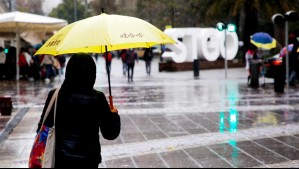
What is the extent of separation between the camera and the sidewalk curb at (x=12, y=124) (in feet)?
34.6

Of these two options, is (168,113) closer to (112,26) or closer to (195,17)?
(112,26)

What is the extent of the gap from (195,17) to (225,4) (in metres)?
9.58

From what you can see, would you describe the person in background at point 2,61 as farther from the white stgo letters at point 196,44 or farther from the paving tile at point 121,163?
the paving tile at point 121,163

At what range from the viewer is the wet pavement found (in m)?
8.11

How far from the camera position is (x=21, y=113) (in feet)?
46.9

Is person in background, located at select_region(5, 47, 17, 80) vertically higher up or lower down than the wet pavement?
higher up

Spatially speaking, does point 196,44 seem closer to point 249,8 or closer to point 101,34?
point 249,8

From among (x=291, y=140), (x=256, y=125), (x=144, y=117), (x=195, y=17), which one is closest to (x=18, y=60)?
(x=144, y=117)

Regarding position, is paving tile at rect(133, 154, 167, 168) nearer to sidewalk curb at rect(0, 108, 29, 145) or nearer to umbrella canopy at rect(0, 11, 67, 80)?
sidewalk curb at rect(0, 108, 29, 145)

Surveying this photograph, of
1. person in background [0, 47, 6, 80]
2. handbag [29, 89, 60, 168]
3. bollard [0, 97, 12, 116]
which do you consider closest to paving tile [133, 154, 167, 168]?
handbag [29, 89, 60, 168]

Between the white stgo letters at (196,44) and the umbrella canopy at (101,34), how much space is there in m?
32.3

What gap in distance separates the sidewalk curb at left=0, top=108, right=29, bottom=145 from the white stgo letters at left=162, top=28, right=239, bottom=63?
2370 centimetres

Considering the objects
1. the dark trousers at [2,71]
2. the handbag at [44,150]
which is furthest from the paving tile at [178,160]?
the dark trousers at [2,71]

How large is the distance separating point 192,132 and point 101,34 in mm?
5912
